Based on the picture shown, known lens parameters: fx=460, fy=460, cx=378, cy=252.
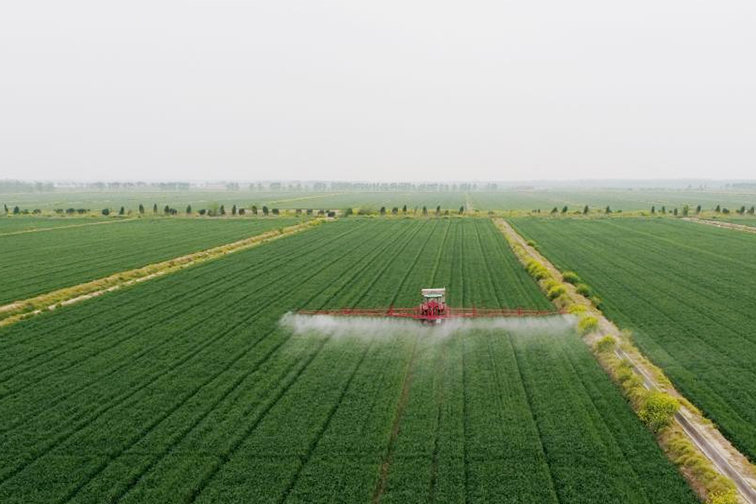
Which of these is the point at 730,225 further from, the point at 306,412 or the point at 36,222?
the point at 36,222

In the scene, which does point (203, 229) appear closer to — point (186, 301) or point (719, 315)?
point (186, 301)

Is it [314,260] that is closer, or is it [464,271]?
[464,271]

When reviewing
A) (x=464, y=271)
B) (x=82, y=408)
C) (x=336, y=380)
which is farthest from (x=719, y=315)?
(x=82, y=408)

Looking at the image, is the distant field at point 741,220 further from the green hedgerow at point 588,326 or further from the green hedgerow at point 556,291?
the green hedgerow at point 588,326

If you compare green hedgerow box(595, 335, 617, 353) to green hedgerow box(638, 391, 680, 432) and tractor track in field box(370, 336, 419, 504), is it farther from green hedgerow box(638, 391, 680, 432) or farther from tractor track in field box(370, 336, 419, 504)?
tractor track in field box(370, 336, 419, 504)

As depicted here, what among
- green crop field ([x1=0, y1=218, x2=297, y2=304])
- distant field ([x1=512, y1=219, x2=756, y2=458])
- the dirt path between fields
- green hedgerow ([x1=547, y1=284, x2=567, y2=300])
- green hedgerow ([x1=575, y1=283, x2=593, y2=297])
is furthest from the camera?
the dirt path between fields

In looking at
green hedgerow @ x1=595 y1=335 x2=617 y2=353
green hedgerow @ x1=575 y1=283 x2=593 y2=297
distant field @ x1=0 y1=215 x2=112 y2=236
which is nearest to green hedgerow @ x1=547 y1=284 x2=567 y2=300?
green hedgerow @ x1=575 y1=283 x2=593 y2=297
